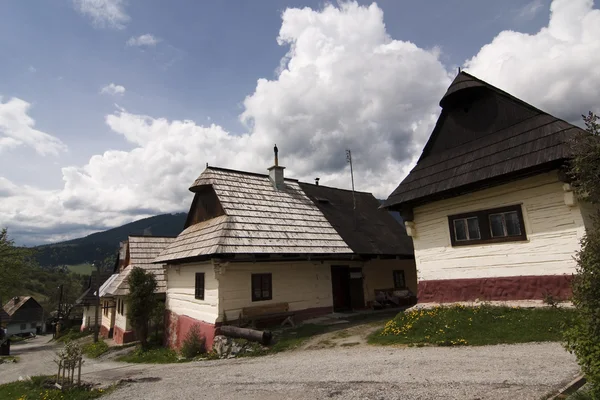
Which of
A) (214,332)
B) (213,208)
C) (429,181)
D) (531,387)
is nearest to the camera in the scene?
(531,387)

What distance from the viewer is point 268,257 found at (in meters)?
13.6

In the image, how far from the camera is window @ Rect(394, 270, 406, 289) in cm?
1850

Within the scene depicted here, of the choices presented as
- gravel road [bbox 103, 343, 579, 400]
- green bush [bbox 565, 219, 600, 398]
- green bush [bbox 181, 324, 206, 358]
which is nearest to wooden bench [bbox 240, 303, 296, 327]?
green bush [bbox 181, 324, 206, 358]

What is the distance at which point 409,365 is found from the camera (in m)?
6.66

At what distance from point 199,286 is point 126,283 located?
33.8 ft

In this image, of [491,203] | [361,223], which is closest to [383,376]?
[491,203]

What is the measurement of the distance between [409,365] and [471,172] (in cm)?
586

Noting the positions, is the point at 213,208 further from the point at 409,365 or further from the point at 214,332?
the point at 409,365

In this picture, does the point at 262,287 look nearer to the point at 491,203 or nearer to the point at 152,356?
the point at 152,356

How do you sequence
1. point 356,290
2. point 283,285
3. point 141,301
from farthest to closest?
point 141,301, point 356,290, point 283,285

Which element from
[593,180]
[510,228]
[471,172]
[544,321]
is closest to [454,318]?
[544,321]

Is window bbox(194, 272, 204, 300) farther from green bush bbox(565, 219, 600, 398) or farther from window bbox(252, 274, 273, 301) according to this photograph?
green bush bbox(565, 219, 600, 398)

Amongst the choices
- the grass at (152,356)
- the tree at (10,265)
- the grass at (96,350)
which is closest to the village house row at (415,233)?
the grass at (152,356)

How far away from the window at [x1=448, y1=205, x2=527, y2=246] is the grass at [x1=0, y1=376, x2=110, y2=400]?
414 inches
